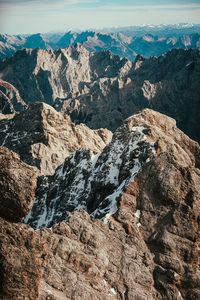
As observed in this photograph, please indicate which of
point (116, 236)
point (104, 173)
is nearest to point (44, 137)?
point (104, 173)

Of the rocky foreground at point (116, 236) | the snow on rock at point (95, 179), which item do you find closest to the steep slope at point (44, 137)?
the snow on rock at point (95, 179)

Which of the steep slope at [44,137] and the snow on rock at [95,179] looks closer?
the snow on rock at [95,179]

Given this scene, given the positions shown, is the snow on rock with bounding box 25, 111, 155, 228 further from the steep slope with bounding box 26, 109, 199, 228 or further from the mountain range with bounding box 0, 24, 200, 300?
the mountain range with bounding box 0, 24, 200, 300

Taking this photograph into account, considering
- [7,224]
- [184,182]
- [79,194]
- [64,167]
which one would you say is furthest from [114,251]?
[64,167]

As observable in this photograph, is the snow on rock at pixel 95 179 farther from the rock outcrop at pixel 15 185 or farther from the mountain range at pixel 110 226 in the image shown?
the rock outcrop at pixel 15 185

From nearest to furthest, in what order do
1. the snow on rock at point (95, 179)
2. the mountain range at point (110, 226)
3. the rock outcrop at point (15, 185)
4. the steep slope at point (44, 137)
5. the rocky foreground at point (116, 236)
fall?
the rock outcrop at point (15, 185), the rocky foreground at point (116, 236), the mountain range at point (110, 226), the snow on rock at point (95, 179), the steep slope at point (44, 137)

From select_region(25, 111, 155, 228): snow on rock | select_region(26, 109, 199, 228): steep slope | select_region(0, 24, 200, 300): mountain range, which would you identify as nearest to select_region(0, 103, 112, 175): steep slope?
select_region(26, 109, 199, 228): steep slope

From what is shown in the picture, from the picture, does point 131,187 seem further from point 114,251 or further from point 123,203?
point 114,251
